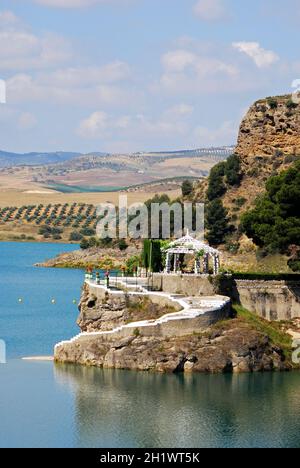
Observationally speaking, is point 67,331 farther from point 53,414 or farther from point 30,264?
point 30,264

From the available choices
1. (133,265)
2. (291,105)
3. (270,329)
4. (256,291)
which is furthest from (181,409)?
(291,105)

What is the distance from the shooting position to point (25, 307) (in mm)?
101188

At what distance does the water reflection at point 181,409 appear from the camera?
53.3 metres

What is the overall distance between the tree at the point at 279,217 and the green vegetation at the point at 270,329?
15.6ft

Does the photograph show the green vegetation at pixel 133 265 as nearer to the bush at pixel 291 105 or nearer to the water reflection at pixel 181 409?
the water reflection at pixel 181 409

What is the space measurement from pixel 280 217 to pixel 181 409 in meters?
19.8

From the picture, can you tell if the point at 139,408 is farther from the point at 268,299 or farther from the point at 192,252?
the point at 192,252

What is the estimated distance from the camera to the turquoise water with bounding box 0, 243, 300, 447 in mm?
53156

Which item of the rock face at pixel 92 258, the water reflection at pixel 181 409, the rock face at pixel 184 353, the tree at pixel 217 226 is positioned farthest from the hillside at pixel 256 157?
the water reflection at pixel 181 409

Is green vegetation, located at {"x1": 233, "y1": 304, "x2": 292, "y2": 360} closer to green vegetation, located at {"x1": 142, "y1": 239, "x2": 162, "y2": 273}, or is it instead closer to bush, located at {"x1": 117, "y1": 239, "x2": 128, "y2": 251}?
green vegetation, located at {"x1": 142, "y1": 239, "x2": 162, "y2": 273}

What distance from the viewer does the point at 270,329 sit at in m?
71.0

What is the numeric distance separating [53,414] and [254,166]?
78.3 metres
